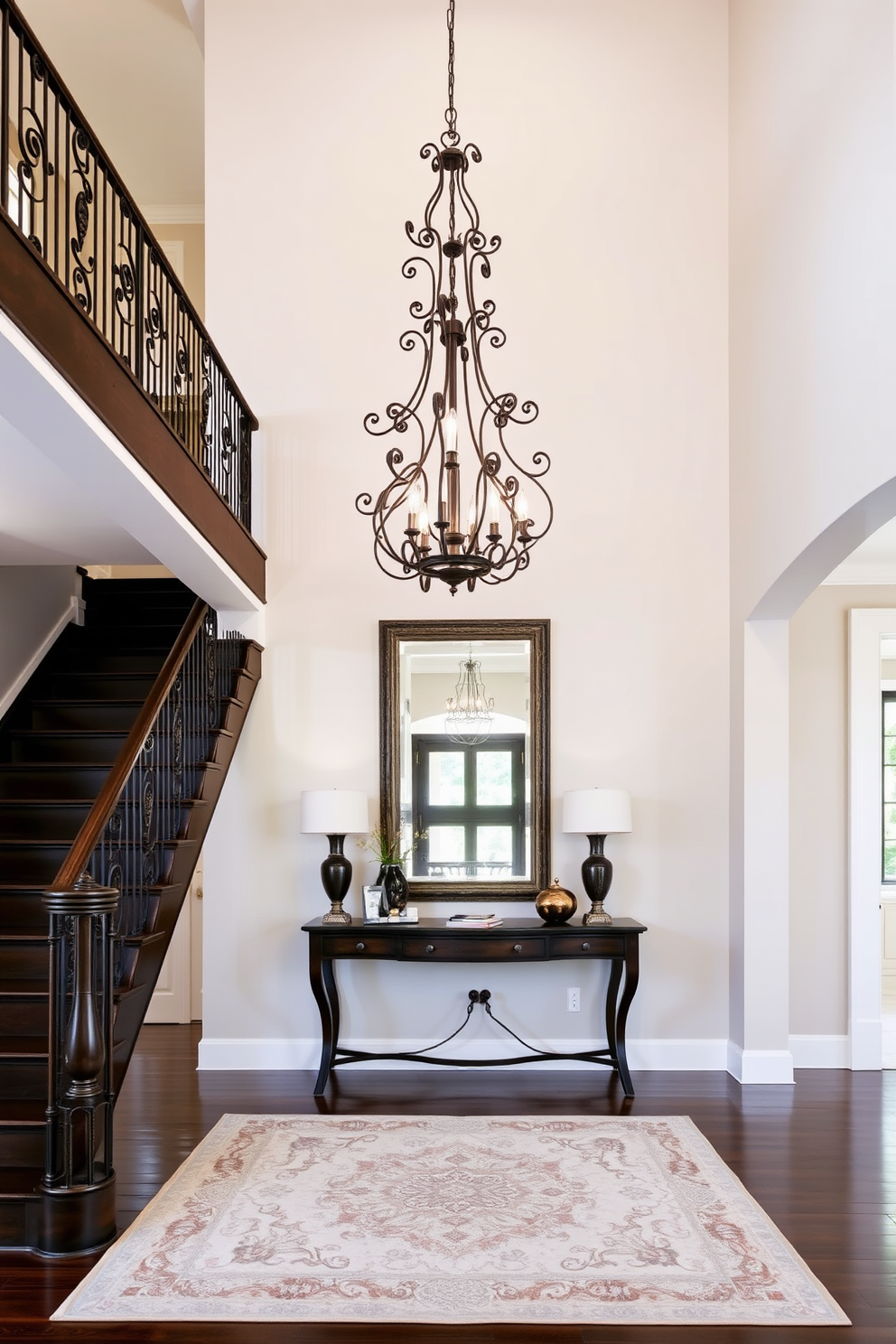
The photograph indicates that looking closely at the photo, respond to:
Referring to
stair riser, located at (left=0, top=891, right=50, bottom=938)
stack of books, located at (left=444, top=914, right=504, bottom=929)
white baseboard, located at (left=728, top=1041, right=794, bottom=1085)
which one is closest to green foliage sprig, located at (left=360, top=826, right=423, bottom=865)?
stack of books, located at (left=444, top=914, right=504, bottom=929)

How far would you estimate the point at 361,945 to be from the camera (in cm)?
523

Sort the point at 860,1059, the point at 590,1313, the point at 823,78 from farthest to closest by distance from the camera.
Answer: the point at 860,1059, the point at 823,78, the point at 590,1313

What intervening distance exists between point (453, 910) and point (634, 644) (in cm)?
175

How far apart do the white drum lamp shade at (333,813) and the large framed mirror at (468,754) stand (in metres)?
0.37

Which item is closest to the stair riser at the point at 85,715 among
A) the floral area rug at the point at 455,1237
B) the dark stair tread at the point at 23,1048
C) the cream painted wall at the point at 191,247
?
the dark stair tread at the point at 23,1048

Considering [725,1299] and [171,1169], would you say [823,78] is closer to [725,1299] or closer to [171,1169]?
[725,1299]

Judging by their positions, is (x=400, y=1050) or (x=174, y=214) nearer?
(x=400, y=1050)

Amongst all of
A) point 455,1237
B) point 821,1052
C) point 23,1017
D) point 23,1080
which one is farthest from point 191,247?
point 455,1237

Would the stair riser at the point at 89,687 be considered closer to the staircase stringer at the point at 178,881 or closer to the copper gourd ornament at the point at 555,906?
the staircase stringer at the point at 178,881

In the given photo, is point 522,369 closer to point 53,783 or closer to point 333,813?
point 333,813

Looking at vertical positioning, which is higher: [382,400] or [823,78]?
[823,78]

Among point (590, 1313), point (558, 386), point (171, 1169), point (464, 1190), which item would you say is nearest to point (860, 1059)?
point (464, 1190)

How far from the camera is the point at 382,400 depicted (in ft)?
19.4

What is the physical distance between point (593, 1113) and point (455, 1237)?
4.94 feet
